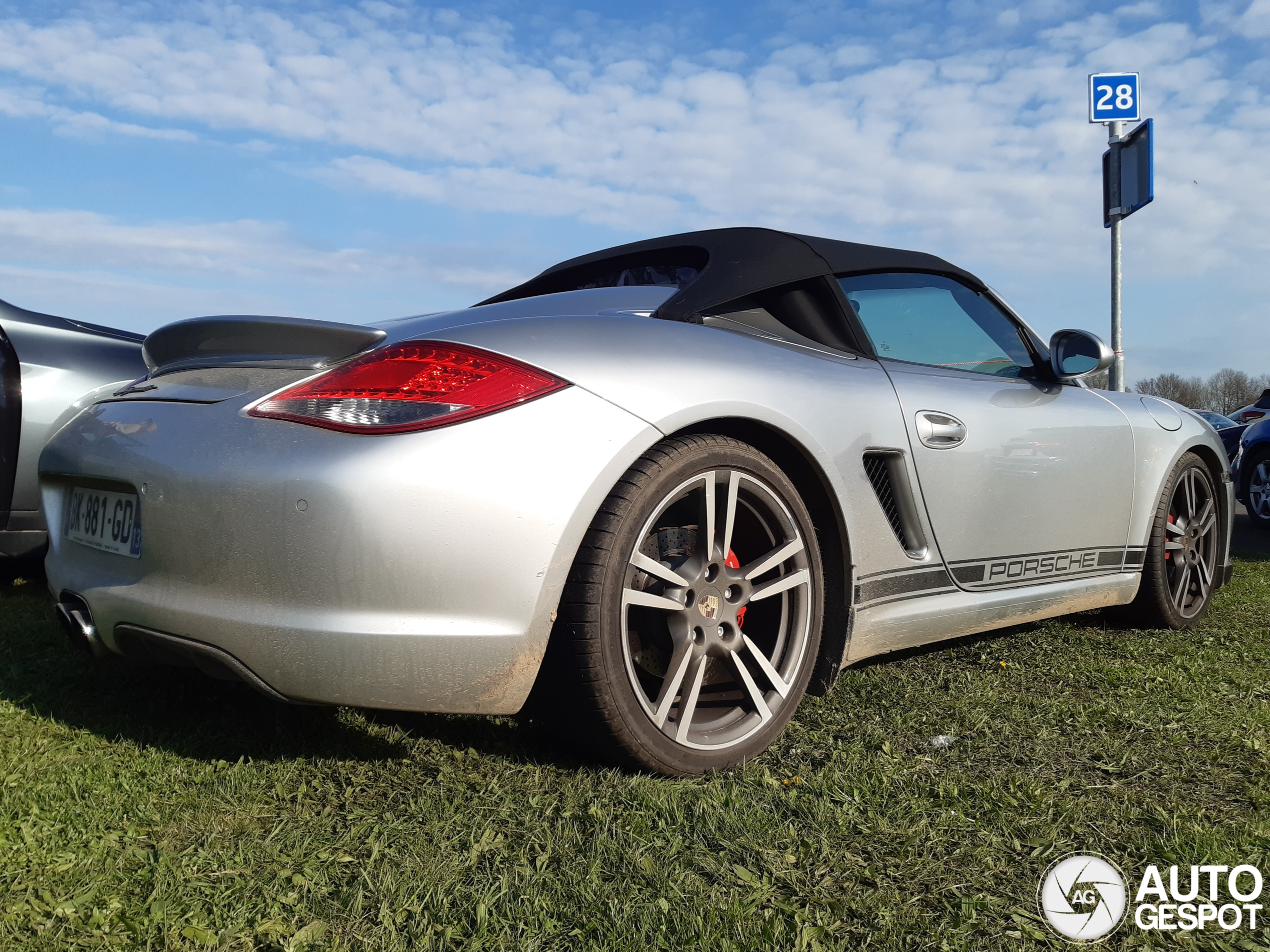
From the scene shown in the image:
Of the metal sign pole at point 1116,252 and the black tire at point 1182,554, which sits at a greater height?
A: the metal sign pole at point 1116,252

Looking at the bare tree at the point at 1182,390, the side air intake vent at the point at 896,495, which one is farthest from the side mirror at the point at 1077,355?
the bare tree at the point at 1182,390

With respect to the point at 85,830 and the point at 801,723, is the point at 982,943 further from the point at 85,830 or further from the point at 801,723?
the point at 85,830

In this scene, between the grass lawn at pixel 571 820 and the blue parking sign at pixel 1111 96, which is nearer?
the grass lawn at pixel 571 820

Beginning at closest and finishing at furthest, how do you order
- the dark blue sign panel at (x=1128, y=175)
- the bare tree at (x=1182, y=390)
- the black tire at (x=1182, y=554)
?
the black tire at (x=1182, y=554), the dark blue sign panel at (x=1128, y=175), the bare tree at (x=1182, y=390)

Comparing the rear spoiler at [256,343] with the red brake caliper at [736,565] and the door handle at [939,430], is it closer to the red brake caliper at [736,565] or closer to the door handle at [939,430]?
the red brake caliper at [736,565]

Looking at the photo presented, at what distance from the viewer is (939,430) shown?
2.90 metres

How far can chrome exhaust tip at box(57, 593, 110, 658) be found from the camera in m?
2.33

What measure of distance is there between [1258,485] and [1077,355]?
22.6ft

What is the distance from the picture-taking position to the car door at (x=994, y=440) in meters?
2.93

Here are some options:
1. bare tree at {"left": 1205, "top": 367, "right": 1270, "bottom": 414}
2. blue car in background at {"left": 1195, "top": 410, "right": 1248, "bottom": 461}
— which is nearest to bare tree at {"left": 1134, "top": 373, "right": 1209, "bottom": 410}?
bare tree at {"left": 1205, "top": 367, "right": 1270, "bottom": 414}

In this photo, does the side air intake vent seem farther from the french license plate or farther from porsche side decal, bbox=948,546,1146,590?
the french license plate

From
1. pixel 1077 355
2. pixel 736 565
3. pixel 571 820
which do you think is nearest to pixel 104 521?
pixel 571 820

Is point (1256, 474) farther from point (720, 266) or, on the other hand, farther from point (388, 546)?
point (388, 546)

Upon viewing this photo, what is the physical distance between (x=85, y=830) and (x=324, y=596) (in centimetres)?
62
